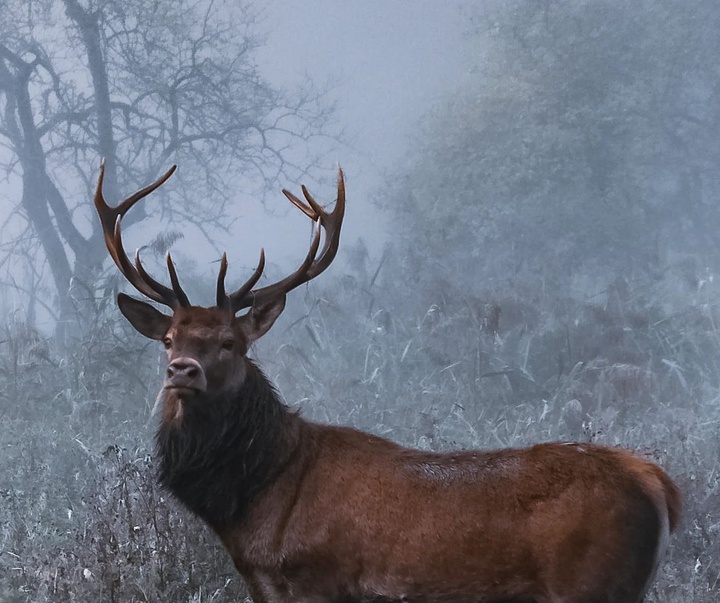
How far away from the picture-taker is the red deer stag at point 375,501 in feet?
10.4

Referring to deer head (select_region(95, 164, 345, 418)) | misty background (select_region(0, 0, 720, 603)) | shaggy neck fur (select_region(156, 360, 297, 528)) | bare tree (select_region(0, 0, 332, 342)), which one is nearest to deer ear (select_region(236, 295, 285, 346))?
deer head (select_region(95, 164, 345, 418))

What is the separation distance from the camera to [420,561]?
326cm

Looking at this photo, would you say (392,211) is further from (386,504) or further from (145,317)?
(386,504)

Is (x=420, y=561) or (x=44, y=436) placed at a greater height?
(x=44, y=436)

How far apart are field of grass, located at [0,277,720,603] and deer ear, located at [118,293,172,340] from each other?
1343 mm

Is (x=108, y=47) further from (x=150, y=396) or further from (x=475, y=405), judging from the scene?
(x=475, y=405)

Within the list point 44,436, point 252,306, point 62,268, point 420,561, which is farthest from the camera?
point 62,268

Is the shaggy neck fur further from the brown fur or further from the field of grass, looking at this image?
the field of grass

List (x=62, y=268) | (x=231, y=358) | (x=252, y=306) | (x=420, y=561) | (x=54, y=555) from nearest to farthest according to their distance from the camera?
(x=420, y=561) → (x=231, y=358) → (x=252, y=306) → (x=54, y=555) → (x=62, y=268)

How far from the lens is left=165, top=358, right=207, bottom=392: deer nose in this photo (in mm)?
3281

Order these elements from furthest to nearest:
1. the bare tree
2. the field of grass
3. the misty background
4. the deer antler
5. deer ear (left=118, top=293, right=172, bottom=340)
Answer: the bare tree → the misty background → the field of grass → deer ear (left=118, top=293, right=172, bottom=340) → the deer antler

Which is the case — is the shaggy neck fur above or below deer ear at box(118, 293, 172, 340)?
below

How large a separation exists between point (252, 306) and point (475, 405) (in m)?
3.31

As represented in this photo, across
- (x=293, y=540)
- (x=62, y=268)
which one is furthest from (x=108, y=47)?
(x=293, y=540)
